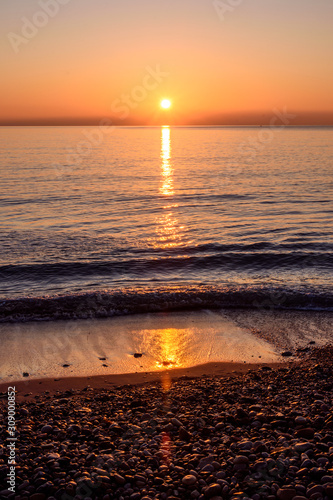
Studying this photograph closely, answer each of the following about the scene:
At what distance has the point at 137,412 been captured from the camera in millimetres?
7453

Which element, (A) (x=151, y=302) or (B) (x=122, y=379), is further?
(A) (x=151, y=302)

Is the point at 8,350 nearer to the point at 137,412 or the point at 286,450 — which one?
the point at 137,412

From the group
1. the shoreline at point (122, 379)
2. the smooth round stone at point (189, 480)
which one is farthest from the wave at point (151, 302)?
the smooth round stone at point (189, 480)

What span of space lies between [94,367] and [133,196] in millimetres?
26937

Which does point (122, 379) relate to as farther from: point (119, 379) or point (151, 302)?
point (151, 302)

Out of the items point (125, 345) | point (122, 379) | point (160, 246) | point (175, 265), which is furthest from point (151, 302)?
point (160, 246)

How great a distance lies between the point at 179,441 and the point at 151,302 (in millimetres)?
8057

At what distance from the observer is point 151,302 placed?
1436cm

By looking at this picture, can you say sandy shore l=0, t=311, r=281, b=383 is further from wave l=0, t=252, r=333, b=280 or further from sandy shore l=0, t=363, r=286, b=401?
wave l=0, t=252, r=333, b=280

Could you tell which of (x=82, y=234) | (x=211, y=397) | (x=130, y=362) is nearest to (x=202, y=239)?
(x=82, y=234)

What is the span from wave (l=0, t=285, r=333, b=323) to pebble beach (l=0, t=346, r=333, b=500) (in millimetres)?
5212

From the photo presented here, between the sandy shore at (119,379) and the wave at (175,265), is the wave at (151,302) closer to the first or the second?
the wave at (175,265)

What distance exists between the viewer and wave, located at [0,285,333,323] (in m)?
13.7

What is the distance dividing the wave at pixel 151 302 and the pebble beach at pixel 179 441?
17.1 ft
